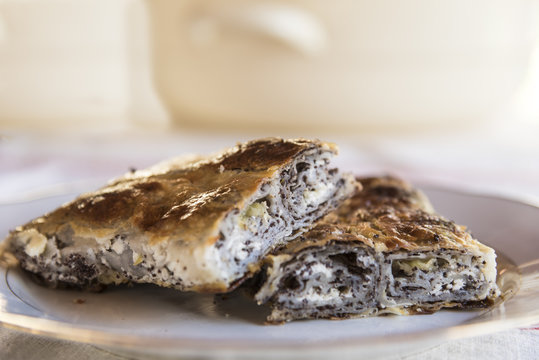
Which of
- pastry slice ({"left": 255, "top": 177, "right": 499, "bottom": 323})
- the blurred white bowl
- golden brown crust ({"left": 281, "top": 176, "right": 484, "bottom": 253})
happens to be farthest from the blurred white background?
pastry slice ({"left": 255, "top": 177, "right": 499, "bottom": 323})

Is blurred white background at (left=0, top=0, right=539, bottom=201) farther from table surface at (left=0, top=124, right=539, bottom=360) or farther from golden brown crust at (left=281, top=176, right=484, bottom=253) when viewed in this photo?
golden brown crust at (left=281, top=176, right=484, bottom=253)

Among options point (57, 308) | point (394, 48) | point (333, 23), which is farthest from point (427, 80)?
point (57, 308)

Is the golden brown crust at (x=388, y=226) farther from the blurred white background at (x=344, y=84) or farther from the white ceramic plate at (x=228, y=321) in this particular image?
the blurred white background at (x=344, y=84)

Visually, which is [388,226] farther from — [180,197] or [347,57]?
[347,57]

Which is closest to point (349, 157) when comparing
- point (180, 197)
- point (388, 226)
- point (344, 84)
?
point (344, 84)

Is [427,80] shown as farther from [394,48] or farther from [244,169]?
[244,169]

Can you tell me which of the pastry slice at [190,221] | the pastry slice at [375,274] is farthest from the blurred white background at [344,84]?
the pastry slice at [375,274]
